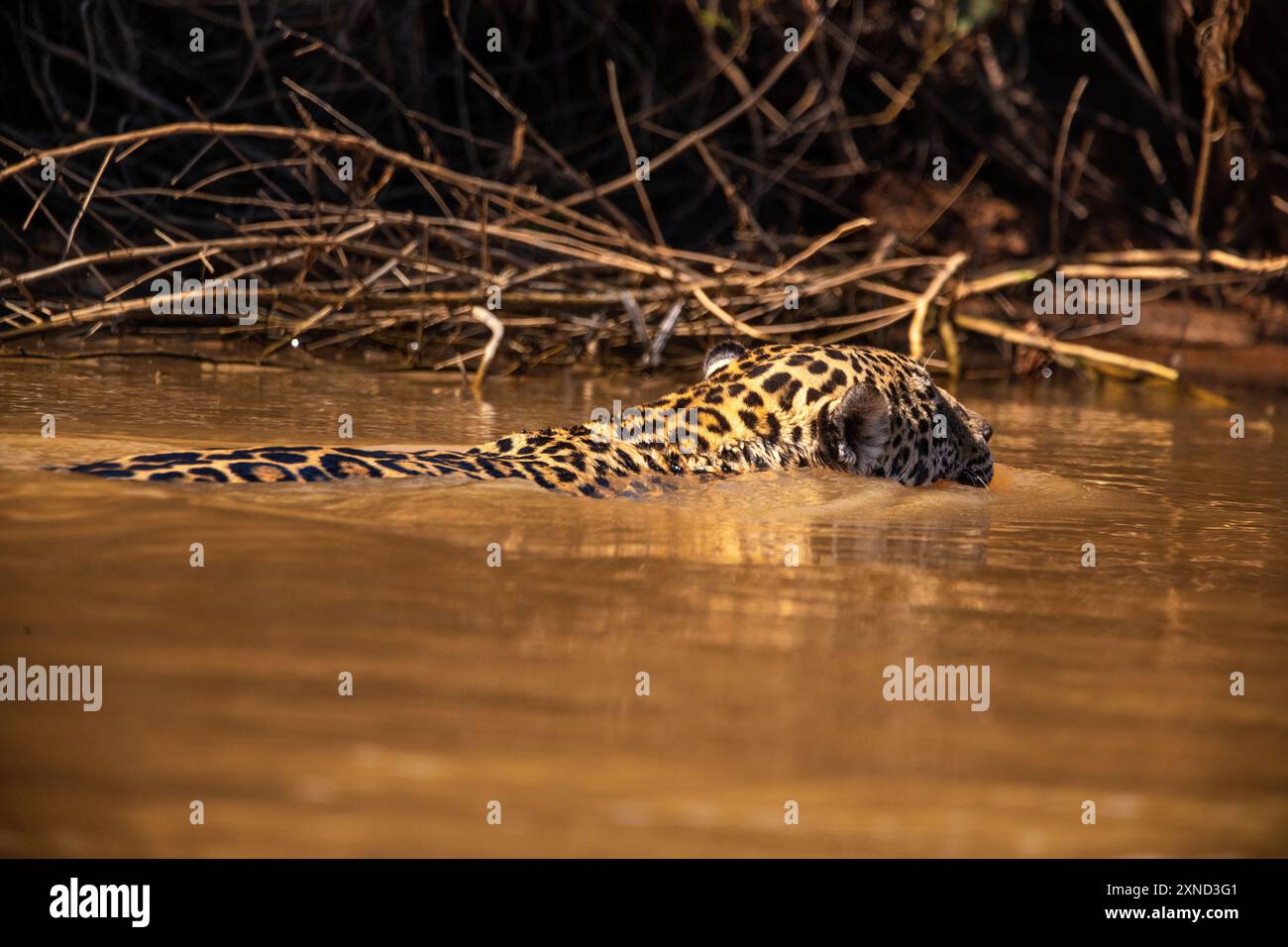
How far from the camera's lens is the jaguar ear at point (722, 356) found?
580 centimetres

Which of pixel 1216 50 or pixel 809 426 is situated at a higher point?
pixel 1216 50

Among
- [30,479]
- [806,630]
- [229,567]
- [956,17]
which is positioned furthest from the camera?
[956,17]

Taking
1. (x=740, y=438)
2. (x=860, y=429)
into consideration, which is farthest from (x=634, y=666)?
(x=860, y=429)

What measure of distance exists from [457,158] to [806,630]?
9.60 meters

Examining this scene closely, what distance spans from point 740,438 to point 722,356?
603 mm

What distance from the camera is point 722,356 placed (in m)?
5.83

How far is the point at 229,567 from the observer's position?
3.80 metres

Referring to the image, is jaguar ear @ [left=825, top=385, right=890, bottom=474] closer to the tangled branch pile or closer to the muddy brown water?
the muddy brown water

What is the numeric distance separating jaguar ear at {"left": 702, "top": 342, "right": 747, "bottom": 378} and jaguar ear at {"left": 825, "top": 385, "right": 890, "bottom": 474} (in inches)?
23.4

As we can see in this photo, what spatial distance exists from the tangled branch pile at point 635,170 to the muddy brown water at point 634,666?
3520 millimetres

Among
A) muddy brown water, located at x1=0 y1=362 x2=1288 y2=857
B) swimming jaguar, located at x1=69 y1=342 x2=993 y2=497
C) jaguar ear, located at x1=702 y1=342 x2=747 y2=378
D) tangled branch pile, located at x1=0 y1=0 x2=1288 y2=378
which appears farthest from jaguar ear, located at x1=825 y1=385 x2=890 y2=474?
tangled branch pile, located at x1=0 y1=0 x2=1288 y2=378
